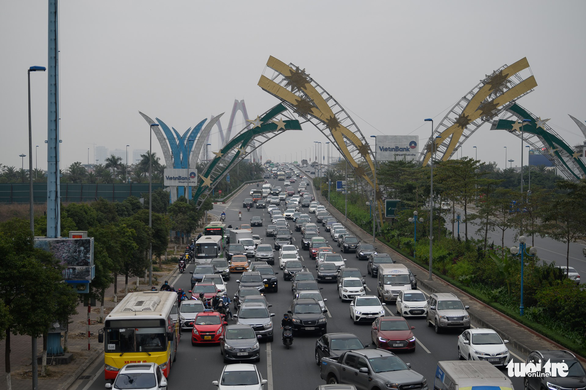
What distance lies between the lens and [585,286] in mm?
25672

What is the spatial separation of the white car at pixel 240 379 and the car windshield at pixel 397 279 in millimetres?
17263

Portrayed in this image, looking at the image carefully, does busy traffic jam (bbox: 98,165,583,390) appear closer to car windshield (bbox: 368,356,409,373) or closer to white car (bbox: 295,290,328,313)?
car windshield (bbox: 368,356,409,373)

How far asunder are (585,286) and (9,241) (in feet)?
72.9

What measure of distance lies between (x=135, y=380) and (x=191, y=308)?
11.5 m

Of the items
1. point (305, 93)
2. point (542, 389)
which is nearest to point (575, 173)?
point (305, 93)

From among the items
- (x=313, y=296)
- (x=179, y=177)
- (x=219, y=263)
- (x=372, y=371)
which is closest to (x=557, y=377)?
(x=372, y=371)

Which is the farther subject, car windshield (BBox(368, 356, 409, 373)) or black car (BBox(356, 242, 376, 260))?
black car (BBox(356, 242, 376, 260))

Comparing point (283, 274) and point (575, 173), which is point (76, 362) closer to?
point (283, 274)

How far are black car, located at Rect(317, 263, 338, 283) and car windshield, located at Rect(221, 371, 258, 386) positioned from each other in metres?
23.8

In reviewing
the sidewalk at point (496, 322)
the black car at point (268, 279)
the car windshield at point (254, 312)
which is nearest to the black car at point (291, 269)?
the black car at point (268, 279)

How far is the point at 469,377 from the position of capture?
13.8 metres

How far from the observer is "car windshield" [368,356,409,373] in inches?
635

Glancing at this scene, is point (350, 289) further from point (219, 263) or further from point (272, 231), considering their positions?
point (272, 231)

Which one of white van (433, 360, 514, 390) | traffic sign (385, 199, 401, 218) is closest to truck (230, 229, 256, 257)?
traffic sign (385, 199, 401, 218)
